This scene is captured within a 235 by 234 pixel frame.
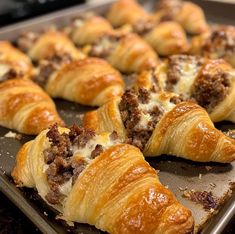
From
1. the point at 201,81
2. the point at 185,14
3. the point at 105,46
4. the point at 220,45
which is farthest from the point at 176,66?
the point at 185,14

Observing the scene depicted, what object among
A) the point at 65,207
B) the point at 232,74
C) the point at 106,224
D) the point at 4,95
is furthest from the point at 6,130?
the point at 232,74

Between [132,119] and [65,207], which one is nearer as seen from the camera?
[65,207]

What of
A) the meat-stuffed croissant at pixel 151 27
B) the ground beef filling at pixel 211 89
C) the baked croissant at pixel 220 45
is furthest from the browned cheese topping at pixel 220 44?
the ground beef filling at pixel 211 89

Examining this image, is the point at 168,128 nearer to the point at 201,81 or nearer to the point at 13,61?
the point at 201,81

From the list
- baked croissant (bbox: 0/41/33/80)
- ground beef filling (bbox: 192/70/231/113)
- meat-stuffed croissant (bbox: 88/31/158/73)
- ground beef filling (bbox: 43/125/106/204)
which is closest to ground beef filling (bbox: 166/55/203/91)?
ground beef filling (bbox: 192/70/231/113)

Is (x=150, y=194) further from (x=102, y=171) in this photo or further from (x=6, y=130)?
(x=6, y=130)

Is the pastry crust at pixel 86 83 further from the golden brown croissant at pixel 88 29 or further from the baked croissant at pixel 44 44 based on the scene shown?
the golden brown croissant at pixel 88 29
